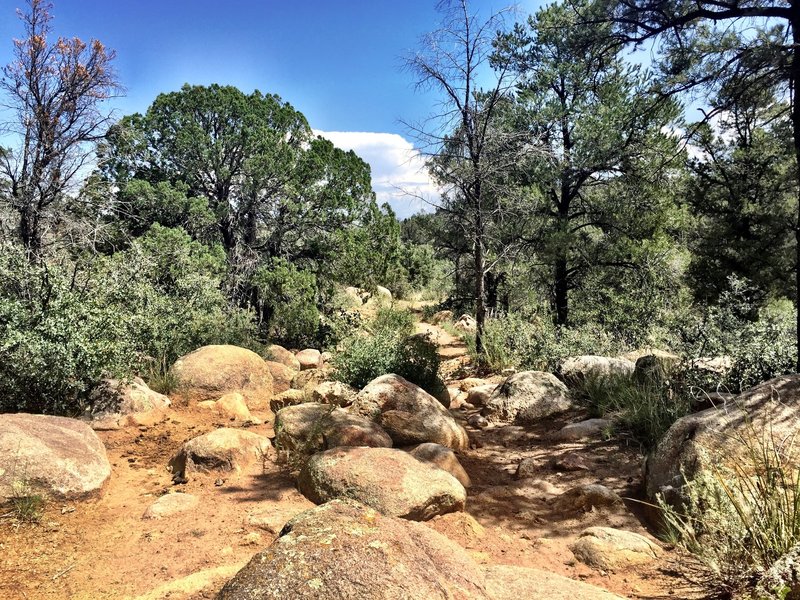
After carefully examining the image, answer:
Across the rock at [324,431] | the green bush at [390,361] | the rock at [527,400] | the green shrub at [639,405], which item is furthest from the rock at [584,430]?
the rock at [324,431]

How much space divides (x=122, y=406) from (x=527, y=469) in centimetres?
467

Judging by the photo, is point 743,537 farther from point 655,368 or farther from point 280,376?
point 280,376

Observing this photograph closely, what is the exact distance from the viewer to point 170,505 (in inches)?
144

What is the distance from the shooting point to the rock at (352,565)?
1739mm

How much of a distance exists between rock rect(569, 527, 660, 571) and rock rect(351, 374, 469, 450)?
6.65 ft

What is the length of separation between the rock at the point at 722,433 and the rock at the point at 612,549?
471 millimetres

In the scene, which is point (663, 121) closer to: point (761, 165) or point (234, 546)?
point (761, 165)

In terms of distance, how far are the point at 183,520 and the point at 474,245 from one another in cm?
792

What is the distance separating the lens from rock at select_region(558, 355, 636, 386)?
7.52 meters

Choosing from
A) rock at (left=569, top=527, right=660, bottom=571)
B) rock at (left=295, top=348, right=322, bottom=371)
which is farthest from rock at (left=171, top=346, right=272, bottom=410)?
rock at (left=569, top=527, right=660, bottom=571)

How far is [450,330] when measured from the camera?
51.0 ft

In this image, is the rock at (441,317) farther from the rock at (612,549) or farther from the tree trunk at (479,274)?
the rock at (612,549)

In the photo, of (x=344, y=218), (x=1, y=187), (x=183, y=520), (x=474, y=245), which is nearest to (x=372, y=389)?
(x=183, y=520)

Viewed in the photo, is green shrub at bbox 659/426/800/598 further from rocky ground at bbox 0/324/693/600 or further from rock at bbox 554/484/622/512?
rock at bbox 554/484/622/512
